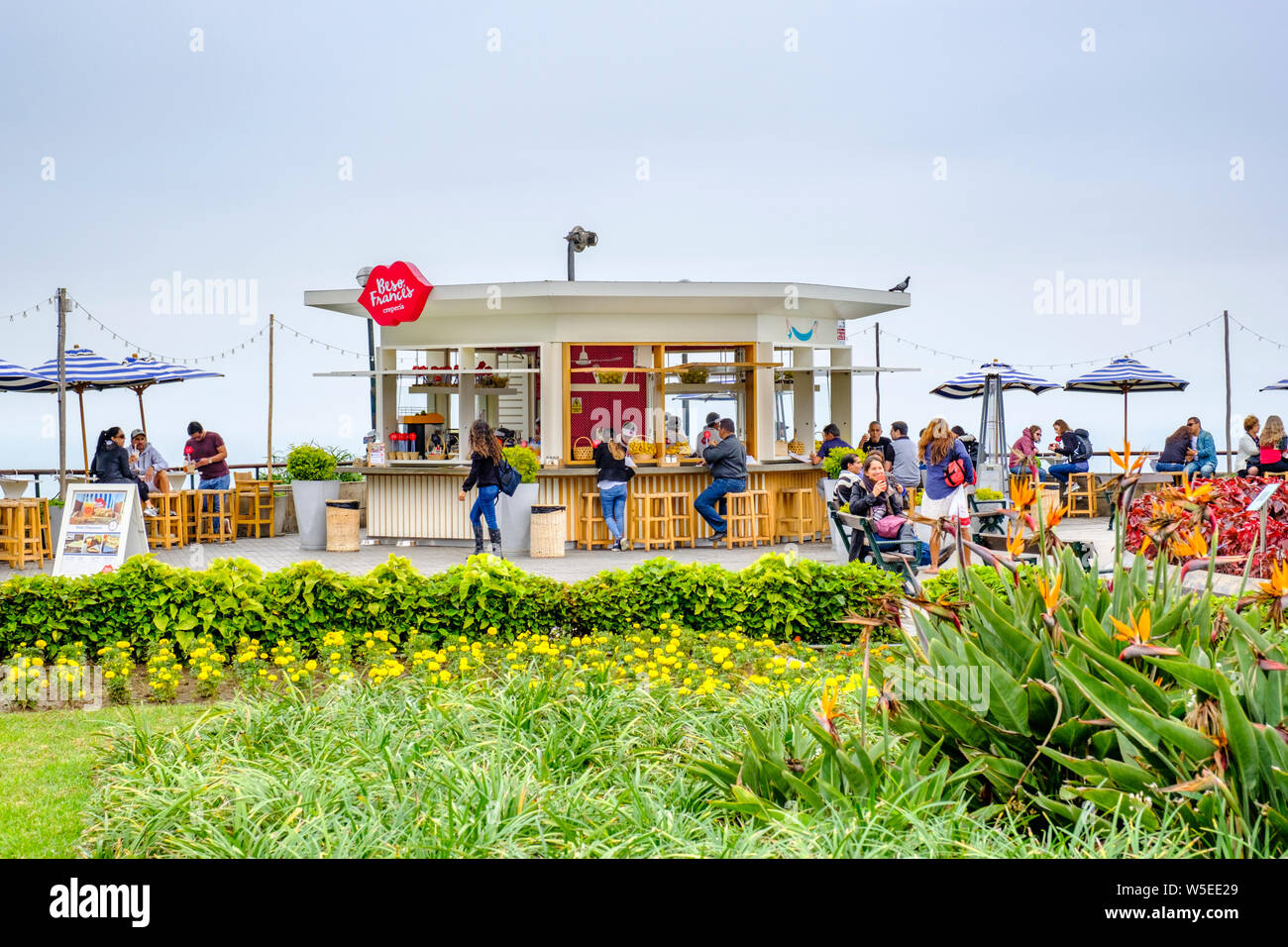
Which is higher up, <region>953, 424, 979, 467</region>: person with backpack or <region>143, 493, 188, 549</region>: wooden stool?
<region>953, 424, 979, 467</region>: person with backpack

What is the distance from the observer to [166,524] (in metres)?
16.5

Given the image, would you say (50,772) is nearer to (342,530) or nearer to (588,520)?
(342,530)

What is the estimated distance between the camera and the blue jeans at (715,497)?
1584cm

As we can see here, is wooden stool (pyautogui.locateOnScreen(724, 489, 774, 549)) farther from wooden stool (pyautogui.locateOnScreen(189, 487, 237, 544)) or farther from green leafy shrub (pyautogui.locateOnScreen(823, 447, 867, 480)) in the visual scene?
wooden stool (pyautogui.locateOnScreen(189, 487, 237, 544))

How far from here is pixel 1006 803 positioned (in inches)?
149

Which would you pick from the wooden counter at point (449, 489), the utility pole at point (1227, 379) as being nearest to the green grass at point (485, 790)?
the wooden counter at point (449, 489)

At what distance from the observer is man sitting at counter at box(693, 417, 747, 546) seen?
51.4 feet

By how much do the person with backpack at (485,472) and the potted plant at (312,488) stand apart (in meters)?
2.71

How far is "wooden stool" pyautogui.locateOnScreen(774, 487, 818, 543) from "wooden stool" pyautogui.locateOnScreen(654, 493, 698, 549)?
1.23 meters

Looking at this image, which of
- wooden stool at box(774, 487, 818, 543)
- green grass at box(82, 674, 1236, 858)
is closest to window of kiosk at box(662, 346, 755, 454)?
wooden stool at box(774, 487, 818, 543)

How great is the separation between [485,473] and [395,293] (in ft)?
10.9
